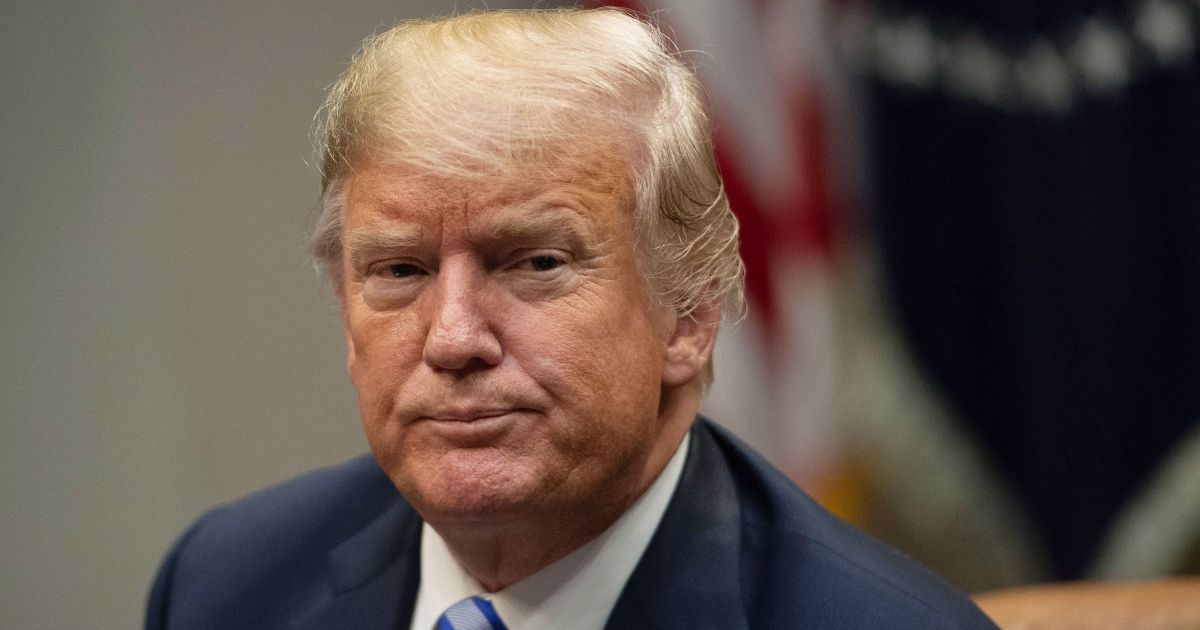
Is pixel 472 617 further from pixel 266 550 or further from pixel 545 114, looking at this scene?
pixel 545 114

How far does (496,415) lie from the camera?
1.18m

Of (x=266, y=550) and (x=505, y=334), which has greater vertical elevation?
(x=505, y=334)

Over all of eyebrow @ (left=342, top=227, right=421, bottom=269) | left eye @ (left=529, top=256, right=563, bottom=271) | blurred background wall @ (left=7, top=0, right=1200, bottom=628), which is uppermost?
eyebrow @ (left=342, top=227, right=421, bottom=269)

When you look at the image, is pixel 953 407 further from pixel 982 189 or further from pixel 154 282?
pixel 154 282

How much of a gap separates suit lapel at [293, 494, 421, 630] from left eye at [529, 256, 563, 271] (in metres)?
0.53

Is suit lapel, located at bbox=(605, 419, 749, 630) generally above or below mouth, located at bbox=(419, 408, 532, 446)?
below

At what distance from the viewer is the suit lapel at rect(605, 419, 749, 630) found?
4.30ft

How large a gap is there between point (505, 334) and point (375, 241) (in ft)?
0.61

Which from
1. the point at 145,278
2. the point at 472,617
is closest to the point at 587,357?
the point at 472,617

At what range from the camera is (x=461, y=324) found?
116cm

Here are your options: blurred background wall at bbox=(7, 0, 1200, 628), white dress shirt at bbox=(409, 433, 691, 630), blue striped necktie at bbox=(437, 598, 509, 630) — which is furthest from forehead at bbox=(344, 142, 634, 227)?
blurred background wall at bbox=(7, 0, 1200, 628)

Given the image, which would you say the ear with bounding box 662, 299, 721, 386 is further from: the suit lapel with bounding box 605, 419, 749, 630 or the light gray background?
the light gray background

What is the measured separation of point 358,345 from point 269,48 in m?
1.57

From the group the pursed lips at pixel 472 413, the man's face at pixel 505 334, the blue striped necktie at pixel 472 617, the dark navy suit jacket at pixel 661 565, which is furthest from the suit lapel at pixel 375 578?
the pursed lips at pixel 472 413
